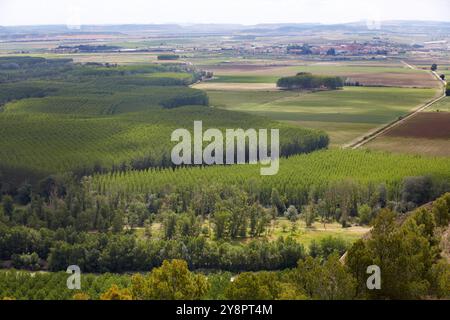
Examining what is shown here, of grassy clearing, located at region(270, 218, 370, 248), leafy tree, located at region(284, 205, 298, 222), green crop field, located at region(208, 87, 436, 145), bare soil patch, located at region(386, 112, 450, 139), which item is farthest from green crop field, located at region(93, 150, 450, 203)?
green crop field, located at region(208, 87, 436, 145)

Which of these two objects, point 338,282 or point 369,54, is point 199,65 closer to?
point 369,54

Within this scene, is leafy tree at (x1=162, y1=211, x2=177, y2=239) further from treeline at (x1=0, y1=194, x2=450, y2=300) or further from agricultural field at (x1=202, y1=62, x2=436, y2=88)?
agricultural field at (x1=202, y1=62, x2=436, y2=88)

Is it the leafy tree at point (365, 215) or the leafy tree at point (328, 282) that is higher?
the leafy tree at point (328, 282)

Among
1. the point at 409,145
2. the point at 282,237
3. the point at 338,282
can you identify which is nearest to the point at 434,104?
the point at 409,145

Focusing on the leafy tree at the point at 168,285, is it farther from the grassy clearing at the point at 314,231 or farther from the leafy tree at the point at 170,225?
the grassy clearing at the point at 314,231

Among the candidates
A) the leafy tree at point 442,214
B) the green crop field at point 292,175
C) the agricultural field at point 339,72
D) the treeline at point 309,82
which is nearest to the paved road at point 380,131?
the green crop field at point 292,175

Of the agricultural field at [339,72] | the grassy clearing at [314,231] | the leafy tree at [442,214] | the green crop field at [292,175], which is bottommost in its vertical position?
the grassy clearing at [314,231]

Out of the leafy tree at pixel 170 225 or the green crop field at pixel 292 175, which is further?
the green crop field at pixel 292 175
